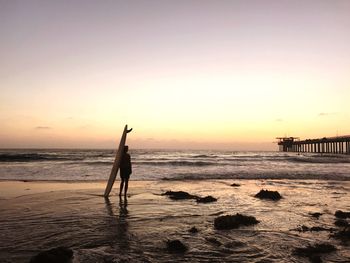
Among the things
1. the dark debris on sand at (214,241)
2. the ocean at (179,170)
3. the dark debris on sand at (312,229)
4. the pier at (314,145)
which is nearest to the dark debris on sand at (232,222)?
the dark debris on sand at (214,241)

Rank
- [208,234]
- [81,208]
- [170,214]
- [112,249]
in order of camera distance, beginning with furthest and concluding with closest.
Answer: [81,208] < [170,214] < [208,234] < [112,249]

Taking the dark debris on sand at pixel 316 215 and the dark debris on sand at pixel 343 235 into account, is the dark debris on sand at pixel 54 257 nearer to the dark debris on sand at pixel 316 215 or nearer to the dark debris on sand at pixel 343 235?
the dark debris on sand at pixel 343 235

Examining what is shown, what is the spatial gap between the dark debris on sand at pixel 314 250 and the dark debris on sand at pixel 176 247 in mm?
1940

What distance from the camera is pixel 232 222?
772cm

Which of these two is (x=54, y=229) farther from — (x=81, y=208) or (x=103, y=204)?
(x=103, y=204)

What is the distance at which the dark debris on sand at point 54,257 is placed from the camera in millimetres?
5023

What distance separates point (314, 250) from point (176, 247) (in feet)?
8.03

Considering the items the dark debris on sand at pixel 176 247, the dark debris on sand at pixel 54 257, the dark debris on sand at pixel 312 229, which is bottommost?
the dark debris on sand at pixel 312 229

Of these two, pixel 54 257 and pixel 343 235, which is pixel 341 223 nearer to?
pixel 343 235

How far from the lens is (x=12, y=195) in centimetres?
1301

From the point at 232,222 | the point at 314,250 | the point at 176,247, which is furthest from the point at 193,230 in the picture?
the point at 314,250

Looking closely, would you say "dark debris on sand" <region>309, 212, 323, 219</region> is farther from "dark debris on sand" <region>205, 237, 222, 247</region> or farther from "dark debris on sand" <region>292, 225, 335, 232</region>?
"dark debris on sand" <region>205, 237, 222, 247</region>

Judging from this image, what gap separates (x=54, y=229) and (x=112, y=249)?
6.93ft

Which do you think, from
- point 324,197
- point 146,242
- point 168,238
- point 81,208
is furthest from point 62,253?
point 324,197
